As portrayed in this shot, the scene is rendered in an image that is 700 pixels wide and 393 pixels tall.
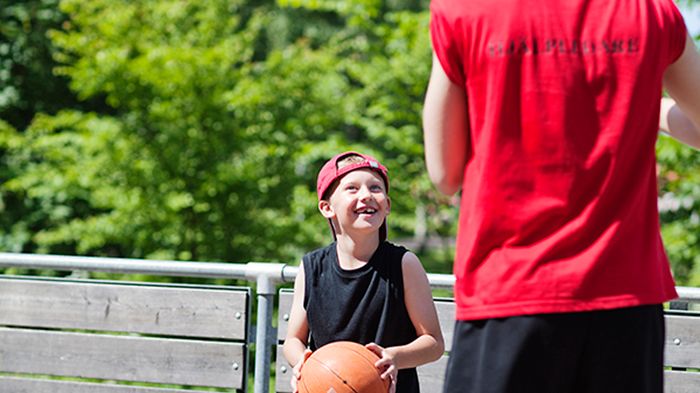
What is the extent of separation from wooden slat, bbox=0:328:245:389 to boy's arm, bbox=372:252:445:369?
5.51 feet

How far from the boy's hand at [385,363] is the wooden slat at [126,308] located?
1800mm

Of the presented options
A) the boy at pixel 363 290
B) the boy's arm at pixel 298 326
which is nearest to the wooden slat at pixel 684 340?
the boy at pixel 363 290

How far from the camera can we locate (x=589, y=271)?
2244 mm

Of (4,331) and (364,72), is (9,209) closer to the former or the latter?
(364,72)

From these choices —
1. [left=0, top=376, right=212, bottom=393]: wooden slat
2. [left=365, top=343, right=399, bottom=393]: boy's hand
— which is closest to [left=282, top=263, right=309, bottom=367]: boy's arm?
[left=365, top=343, right=399, bottom=393]: boy's hand

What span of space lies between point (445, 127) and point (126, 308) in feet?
11.1

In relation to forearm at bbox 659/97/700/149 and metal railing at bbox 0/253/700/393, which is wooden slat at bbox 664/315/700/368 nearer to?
metal railing at bbox 0/253/700/393

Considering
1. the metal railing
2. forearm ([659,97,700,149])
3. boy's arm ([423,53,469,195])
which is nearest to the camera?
boy's arm ([423,53,469,195])

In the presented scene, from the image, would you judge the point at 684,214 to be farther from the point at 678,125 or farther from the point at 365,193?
the point at 678,125

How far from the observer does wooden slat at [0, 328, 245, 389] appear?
5176 millimetres

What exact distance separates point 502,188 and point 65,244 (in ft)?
41.7

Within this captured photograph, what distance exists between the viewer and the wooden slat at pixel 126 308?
5.19 metres

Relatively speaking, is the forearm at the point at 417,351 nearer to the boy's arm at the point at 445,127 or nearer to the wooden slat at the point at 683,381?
the boy's arm at the point at 445,127

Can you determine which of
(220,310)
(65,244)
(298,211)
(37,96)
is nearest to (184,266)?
(220,310)
